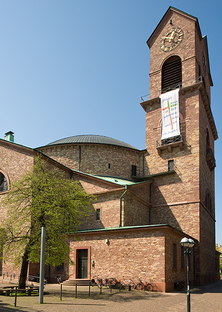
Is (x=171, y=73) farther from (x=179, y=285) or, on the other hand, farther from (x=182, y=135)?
(x=179, y=285)

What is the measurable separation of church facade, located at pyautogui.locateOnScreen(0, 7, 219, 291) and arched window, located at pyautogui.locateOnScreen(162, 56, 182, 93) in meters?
0.11

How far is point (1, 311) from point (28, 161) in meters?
15.5

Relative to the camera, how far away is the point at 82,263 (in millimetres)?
22984

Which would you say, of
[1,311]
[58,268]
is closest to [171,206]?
[58,268]

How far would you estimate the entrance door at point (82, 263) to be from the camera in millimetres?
22750

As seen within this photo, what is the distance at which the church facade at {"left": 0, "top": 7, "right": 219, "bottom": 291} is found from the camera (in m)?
20.5

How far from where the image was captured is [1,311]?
37.6 feet

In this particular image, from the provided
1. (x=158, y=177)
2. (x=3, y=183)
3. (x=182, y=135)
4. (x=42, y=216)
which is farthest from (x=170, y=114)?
(x=42, y=216)

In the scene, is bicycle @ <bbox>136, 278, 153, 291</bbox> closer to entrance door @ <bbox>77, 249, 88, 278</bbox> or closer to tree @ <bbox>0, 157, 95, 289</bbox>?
entrance door @ <bbox>77, 249, 88, 278</bbox>

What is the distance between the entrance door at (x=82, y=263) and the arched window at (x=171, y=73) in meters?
20.0

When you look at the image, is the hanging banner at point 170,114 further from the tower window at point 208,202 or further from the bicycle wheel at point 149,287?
the bicycle wheel at point 149,287

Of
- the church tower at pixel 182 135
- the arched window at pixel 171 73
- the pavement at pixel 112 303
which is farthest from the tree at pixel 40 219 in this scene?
the arched window at pixel 171 73

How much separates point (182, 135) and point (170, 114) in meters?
2.79

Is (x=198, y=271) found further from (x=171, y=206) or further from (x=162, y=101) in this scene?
(x=162, y=101)
